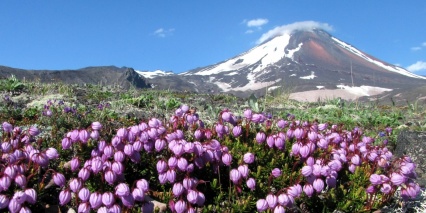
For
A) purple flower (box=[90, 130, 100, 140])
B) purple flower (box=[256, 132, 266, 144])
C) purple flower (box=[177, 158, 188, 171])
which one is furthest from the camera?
purple flower (box=[256, 132, 266, 144])

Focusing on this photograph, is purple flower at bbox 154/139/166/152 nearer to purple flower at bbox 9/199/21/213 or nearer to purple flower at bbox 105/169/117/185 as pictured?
purple flower at bbox 105/169/117/185

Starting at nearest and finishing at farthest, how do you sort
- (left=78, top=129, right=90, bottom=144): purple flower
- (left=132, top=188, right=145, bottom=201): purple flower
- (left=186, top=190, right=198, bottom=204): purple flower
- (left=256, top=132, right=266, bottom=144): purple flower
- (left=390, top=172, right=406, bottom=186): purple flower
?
1. (left=132, top=188, right=145, bottom=201): purple flower
2. (left=186, top=190, right=198, bottom=204): purple flower
3. (left=390, top=172, right=406, bottom=186): purple flower
4. (left=78, top=129, right=90, bottom=144): purple flower
5. (left=256, top=132, right=266, bottom=144): purple flower

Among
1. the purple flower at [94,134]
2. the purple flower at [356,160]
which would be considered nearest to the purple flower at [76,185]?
the purple flower at [94,134]

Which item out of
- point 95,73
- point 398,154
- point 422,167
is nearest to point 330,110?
point 398,154

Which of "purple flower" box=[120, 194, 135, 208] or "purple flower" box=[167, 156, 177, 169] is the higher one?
"purple flower" box=[167, 156, 177, 169]

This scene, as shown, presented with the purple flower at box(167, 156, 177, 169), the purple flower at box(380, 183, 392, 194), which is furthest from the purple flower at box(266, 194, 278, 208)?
the purple flower at box(380, 183, 392, 194)

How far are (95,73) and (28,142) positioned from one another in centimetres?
8736

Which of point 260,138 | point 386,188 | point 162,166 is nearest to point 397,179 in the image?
point 386,188

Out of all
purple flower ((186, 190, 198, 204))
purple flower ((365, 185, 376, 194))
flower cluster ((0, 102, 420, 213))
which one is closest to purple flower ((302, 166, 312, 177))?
flower cluster ((0, 102, 420, 213))

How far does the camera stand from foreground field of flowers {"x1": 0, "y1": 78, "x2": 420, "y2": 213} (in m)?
3.10

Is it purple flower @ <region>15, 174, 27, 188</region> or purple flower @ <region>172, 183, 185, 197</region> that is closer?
purple flower @ <region>15, 174, 27, 188</region>

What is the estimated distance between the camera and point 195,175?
147 inches

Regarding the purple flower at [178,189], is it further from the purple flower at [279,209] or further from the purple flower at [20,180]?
the purple flower at [20,180]

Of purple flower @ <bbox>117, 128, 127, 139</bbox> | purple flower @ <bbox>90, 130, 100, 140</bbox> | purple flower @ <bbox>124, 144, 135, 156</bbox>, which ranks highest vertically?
purple flower @ <bbox>117, 128, 127, 139</bbox>
